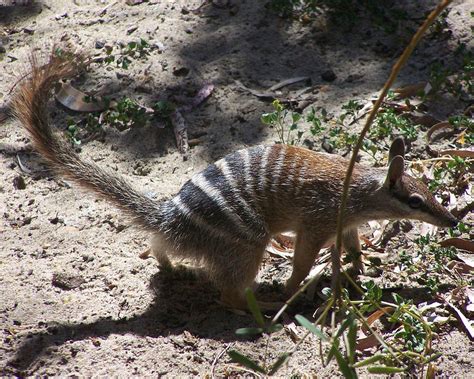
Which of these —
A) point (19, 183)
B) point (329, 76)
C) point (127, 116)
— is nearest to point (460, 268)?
point (329, 76)

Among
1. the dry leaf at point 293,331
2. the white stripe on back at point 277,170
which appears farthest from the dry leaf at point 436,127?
the dry leaf at point 293,331

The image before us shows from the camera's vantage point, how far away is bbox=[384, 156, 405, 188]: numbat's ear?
3.45m

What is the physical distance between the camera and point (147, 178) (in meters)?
4.54

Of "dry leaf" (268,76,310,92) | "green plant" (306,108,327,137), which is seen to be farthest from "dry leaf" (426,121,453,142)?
"dry leaf" (268,76,310,92)

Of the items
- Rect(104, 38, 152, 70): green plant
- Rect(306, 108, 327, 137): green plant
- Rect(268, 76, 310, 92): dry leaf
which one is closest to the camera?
Rect(306, 108, 327, 137): green plant

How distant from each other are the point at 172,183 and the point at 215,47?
165cm

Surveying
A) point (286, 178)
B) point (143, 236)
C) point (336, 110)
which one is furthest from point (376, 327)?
Answer: point (336, 110)

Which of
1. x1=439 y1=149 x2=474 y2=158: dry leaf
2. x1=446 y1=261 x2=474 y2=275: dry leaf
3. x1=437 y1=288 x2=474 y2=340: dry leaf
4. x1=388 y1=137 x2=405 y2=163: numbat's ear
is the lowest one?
x1=437 y1=288 x2=474 y2=340: dry leaf

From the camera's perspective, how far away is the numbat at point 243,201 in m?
3.52

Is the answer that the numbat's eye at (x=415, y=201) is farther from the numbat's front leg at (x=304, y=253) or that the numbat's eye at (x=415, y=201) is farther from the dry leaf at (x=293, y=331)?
the dry leaf at (x=293, y=331)

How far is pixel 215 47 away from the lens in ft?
18.2

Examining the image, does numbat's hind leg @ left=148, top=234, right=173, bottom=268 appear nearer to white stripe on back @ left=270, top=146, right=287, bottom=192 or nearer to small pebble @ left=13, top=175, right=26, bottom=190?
white stripe on back @ left=270, top=146, right=287, bottom=192

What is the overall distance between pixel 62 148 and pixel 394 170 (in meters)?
1.89

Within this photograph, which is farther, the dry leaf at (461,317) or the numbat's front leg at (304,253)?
the numbat's front leg at (304,253)
